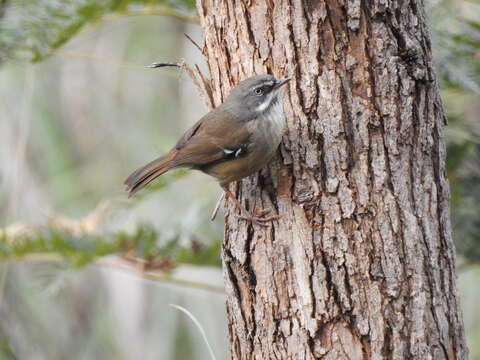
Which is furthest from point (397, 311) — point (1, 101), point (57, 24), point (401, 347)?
point (1, 101)

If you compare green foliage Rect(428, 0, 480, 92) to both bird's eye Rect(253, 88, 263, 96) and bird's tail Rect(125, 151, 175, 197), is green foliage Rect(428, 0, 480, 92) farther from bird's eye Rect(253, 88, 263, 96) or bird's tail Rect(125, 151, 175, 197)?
bird's tail Rect(125, 151, 175, 197)

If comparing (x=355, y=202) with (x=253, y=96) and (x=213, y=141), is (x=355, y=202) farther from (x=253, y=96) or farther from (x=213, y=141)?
(x=213, y=141)

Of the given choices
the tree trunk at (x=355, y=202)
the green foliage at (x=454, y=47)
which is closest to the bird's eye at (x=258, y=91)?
the tree trunk at (x=355, y=202)

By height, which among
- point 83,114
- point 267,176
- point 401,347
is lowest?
point 401,347

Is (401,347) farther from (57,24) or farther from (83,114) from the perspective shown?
(83,114)

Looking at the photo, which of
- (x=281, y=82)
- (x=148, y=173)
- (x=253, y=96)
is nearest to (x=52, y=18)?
(x=148, y=173)

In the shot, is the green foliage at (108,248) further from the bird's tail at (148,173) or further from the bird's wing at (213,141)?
the bird's wing at (213,141)

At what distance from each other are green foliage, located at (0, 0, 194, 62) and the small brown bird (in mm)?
1751

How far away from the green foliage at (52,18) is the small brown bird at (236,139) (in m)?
1.75

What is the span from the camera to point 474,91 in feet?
15.8

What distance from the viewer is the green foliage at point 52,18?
17.2 feet

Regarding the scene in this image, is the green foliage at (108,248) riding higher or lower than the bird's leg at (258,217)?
lower

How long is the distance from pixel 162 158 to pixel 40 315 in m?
4.77

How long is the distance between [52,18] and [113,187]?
13.1 ft
